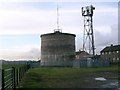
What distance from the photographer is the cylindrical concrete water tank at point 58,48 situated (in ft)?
245

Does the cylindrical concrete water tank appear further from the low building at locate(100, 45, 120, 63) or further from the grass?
the grass

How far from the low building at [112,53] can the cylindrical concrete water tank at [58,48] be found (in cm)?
3464

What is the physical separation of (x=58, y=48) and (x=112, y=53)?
43.1 m

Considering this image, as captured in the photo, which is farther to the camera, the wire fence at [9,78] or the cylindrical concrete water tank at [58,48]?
the cylindrical concrete water tank at [58,48]

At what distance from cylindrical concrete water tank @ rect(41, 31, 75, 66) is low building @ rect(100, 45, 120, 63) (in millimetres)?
34641

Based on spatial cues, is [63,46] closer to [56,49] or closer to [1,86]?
[56,49]

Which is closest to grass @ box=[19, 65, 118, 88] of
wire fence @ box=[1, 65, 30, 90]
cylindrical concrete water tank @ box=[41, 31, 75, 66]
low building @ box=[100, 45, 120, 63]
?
wire fence @ box=[1, 65, 30, 90]

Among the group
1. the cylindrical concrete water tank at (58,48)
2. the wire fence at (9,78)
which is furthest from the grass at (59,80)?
the cylindrical concrete water tank at (58,48)

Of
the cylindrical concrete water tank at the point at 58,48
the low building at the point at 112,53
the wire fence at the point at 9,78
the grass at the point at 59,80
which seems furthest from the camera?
the low building at the point at 112,53

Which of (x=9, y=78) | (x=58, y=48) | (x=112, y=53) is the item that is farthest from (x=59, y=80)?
(x=112, y=53)

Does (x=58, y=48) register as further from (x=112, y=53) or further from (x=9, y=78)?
(x=9, y=78)

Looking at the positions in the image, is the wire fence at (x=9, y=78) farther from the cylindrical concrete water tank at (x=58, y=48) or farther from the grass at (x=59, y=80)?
the cylindrical concrete water tank at (x=58, y=48)

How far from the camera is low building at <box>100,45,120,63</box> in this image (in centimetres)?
11018

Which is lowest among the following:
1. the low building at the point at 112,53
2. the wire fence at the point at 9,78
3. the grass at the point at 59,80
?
the grass at the point at 59,80
